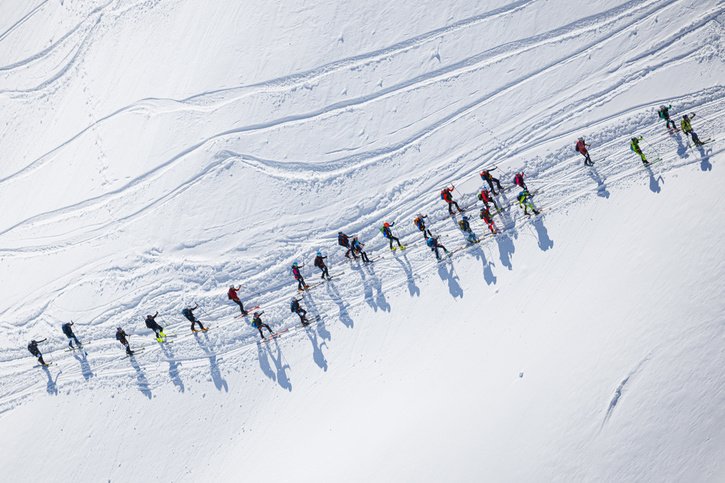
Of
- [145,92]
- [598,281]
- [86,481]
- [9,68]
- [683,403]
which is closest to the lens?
[683,403]

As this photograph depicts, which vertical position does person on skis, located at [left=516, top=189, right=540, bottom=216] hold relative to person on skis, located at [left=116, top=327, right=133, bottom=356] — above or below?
below

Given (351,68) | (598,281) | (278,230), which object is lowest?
(598,281)

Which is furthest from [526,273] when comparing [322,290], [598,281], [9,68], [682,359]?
[9,68]

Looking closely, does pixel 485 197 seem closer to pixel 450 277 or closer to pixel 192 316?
pixel 450 277

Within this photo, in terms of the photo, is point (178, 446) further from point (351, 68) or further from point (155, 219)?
point (351, 68)

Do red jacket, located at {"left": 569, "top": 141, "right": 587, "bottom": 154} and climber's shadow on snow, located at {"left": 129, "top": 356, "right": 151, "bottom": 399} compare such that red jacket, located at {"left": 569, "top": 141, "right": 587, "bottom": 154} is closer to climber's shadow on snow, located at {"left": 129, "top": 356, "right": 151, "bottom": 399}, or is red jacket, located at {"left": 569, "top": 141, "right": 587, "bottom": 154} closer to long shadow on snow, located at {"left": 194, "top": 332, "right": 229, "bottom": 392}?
long shadow on snow, located at {"left": 194, "top": 332, "right": 229, "bottom": 392}

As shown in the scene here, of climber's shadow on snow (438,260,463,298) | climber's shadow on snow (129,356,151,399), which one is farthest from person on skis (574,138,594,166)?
climber's shadow on snow (129,356,151,399)

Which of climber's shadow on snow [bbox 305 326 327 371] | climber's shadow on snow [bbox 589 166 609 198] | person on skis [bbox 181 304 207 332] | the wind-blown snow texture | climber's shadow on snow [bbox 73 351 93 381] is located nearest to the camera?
the wind-blown snow texture
